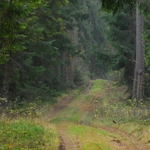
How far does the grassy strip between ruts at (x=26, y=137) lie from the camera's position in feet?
26.9

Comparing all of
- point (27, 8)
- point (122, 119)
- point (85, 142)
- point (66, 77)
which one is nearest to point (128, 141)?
point (85, 142)

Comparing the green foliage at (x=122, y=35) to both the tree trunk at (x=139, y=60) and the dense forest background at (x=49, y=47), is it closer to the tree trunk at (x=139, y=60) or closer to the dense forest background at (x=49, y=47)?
the dense forest background at (x=49, y=47)

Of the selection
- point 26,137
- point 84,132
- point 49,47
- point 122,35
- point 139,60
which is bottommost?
point 84,132

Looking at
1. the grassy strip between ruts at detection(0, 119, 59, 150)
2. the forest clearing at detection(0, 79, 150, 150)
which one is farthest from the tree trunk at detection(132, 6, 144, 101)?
the grassy strip between ruts at detection(0, 119, 59, 150)

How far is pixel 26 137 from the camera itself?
9.23 m

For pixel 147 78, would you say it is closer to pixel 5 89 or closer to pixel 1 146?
pixel 5 89

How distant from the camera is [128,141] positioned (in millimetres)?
11734

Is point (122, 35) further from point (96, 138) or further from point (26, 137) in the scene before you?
point (26, 137)

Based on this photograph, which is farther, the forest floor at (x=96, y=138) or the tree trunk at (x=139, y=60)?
the tree trunk at (x=139, y=60)

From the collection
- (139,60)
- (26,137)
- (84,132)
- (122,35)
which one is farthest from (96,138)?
(122,35)

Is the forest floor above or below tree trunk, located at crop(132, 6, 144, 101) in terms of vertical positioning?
below

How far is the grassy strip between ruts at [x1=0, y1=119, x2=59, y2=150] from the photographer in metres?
8.19

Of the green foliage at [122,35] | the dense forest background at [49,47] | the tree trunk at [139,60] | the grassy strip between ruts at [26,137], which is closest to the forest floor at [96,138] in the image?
the grassy strip between ruts at [26,137]

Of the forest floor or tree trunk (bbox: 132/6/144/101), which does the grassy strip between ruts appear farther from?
tree trunk (bbox: 132/6/144/101)
